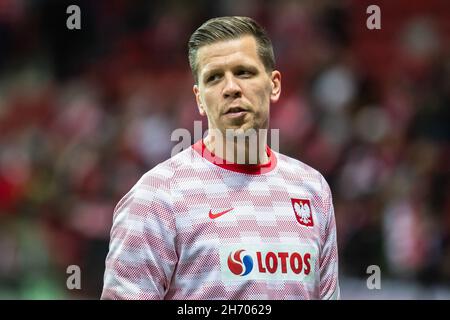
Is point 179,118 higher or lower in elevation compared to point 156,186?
lower

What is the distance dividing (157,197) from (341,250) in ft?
14.2

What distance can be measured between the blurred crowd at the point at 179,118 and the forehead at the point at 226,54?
3.94 meters

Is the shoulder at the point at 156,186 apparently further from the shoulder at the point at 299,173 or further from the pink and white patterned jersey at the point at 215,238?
the shoulder at the point at 299,173

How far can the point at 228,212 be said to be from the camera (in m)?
2.80

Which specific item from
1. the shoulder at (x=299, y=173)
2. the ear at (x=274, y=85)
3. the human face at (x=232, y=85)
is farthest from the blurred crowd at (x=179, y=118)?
the human face at (x=232, y=85)

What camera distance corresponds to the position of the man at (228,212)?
2662 millimetres

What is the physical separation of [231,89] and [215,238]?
19.1 inches

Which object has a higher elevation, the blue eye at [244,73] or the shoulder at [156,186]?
the blue eye at [244,73]

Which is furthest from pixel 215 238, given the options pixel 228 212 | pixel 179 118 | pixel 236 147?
pixel 179 118

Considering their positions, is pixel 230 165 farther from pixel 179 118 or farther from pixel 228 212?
pixel 179 118

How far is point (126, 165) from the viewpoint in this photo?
24.8 feet

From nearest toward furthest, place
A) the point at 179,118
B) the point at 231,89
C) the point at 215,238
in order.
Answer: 1. the point at 215,238
2. the point at 231,89
3. the point at 179,118

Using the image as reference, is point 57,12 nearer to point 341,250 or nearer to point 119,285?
point 341,250
